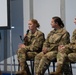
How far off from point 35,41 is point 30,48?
169 millimetres

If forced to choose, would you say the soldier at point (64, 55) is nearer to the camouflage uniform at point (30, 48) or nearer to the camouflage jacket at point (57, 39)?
the camouflage jacket at point (57, 39)

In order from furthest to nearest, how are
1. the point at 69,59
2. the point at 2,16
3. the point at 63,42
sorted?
1. the point at 2,16
2. the point at 63,42
3. the point at 69,59

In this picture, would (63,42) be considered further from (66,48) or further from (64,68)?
(64,68)

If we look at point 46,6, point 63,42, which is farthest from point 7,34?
point 63,42

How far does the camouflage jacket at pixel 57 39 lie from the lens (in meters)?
3.71

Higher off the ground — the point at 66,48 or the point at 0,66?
the point at 66,48

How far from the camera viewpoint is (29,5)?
18.0 feet

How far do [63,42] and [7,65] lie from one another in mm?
2512

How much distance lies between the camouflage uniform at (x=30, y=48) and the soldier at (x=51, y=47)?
203 mm

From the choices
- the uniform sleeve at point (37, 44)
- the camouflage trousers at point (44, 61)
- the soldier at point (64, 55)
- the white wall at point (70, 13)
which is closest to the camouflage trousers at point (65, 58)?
the soldier at point (64, 55)

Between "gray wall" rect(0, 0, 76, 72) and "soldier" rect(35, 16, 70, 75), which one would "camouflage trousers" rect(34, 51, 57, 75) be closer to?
"soldier" rect(35, 16, 70, 75)

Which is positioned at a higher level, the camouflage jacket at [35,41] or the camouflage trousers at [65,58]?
the camouflage jacket at [35,41]

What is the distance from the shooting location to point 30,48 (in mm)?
4027

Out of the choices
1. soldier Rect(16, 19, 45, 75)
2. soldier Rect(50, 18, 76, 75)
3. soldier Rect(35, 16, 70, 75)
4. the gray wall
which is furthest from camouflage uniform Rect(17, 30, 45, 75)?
the gray wall
